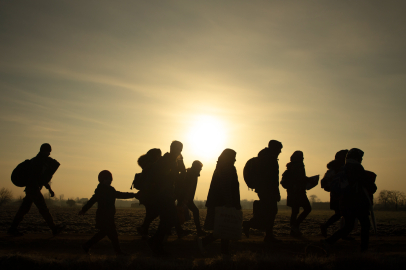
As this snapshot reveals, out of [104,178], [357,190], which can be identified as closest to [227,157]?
[104,178]

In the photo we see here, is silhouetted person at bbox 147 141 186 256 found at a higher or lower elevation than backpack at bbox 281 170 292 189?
lower

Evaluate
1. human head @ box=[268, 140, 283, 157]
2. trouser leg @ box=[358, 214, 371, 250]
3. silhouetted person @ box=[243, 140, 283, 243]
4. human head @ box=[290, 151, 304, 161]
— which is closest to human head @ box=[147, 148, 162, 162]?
silhouetted person @ box=[243, 140, 283, 243]

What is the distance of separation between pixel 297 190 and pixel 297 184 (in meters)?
0.17

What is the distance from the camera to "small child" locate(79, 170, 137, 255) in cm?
661

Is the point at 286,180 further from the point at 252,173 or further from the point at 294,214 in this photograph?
the point at 252,173

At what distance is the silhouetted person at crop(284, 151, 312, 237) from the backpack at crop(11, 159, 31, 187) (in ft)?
23.6

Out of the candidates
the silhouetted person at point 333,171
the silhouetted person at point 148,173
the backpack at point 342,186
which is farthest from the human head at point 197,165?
the silhouetted person at point 333,171

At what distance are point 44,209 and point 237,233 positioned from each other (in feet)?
17.9

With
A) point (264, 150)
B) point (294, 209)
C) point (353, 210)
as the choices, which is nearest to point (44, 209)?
point (264, 150)

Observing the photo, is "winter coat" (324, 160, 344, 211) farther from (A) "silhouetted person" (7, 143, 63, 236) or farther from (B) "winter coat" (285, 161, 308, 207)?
(A) "silhouetted person" (7, 143, 63, 236)

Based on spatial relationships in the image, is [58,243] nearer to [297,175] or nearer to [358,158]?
[297,175]

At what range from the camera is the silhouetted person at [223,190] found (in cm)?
667

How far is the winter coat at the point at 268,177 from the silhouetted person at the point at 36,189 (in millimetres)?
5482

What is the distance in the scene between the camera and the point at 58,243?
8039mm
